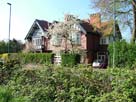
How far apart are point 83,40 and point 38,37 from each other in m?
10.5

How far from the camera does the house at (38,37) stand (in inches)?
2628

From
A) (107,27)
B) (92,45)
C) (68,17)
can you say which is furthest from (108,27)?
(92,45)

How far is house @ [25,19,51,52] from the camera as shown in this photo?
66750 mm

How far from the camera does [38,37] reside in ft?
225

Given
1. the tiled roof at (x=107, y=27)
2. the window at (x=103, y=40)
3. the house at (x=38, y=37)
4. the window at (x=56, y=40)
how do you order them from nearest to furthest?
the tiled roof at (x=107, y=27)
the window at (x=56, y=40)
the window at (x=103, y=40)
the house at (x=38, y=37)

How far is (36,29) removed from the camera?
68625 millimetres

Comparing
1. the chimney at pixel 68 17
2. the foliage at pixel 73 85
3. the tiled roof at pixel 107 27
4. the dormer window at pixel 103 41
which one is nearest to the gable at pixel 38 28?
the chimney at pixel 68 17

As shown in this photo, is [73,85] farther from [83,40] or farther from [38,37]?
[38,37]

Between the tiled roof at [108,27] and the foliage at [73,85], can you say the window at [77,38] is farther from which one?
the foliage at [73,85]

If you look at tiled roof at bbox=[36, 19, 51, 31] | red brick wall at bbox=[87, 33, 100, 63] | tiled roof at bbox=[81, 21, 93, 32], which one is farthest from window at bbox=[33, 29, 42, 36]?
red brick wall at bbox=[87, 33, 100, 63]

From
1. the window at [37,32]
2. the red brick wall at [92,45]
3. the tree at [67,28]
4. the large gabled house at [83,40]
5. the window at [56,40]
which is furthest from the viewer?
the window at [37,32]

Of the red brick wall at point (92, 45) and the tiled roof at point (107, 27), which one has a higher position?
the tiled roof at point (107, 27)

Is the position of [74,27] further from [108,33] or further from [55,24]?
[108,33]

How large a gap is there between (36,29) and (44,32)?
115 inches
